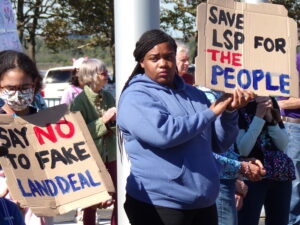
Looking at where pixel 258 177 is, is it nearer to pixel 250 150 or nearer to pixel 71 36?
pixel 250 150

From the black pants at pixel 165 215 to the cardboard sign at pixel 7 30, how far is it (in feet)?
5.55

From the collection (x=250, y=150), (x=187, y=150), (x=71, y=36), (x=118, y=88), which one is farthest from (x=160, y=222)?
(x=71, y=36)

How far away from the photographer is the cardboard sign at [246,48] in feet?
11.9

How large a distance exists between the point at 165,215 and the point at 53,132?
2.34 ft

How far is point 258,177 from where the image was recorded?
4.55m

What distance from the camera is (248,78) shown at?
373 cm

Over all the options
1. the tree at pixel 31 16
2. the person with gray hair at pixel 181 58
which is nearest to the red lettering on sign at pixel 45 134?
the person with gray hair at pixel 181 58

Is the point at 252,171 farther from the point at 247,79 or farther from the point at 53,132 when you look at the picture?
the point at 53,132

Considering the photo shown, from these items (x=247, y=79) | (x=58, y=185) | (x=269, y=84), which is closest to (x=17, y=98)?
(x=58, y=185)

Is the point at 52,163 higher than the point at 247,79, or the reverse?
the point at 247,79

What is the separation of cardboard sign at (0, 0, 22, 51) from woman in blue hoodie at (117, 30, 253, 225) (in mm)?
1447

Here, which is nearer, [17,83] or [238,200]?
[17,83]

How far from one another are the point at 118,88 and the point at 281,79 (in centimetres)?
159

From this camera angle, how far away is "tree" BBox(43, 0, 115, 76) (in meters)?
24.4
